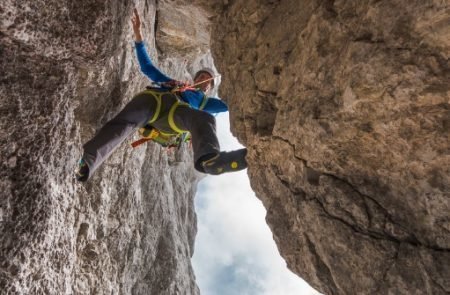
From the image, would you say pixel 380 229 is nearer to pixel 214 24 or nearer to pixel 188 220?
pixel 214 24

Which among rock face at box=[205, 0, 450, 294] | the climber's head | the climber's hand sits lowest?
rock face at box=[205, 0, 450, 294]

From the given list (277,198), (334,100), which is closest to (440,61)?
(334,100)

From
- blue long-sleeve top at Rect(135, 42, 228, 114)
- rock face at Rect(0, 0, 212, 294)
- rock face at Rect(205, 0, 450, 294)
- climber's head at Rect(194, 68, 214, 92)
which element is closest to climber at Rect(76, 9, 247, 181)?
blue long-sleeve top at Rect(135, 42, 228, 114)

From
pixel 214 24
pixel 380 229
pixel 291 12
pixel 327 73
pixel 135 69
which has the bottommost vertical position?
pixel 380 229

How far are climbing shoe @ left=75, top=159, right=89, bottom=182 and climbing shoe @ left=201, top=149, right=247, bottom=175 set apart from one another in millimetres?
1717

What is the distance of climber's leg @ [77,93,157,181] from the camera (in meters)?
4.93

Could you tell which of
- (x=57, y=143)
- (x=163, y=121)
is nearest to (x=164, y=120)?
(x=163, y=121)

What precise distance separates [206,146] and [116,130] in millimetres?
1418

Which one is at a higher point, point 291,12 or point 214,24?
point 214,24

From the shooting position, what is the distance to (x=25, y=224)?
3.31 meters

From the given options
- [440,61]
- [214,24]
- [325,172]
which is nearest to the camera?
[440,61]

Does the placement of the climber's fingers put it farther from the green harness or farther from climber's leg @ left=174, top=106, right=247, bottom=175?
climber's leg @ left=174, top=106, right=247, bottom=175

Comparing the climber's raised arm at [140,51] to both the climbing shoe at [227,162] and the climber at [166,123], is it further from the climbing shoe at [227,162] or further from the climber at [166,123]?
the climbing shoe at [227,162]

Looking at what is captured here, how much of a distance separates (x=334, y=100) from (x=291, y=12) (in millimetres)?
1603
